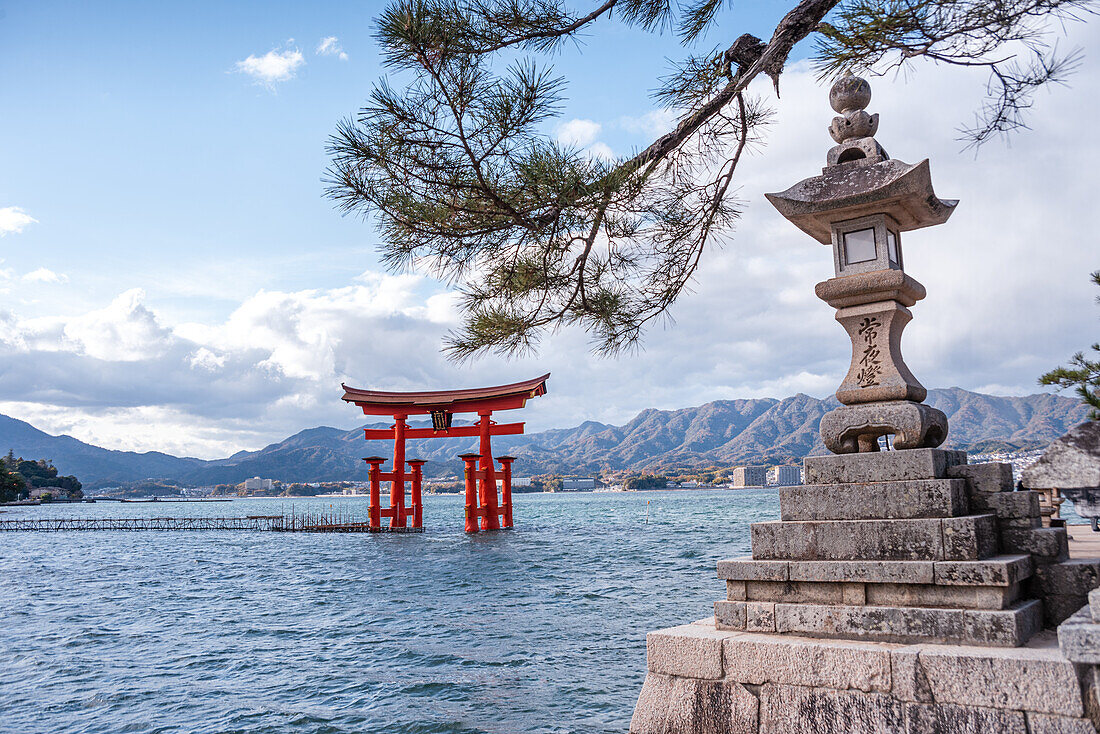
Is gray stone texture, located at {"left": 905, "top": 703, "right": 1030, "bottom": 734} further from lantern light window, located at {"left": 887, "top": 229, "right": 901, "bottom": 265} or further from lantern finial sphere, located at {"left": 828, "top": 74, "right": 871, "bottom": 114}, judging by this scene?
lantern finial sphere, located at {"left": 828, "top": 74, "right": 871, "bottom": 114}

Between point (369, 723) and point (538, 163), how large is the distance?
655 centimetres

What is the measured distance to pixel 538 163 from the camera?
4.03m

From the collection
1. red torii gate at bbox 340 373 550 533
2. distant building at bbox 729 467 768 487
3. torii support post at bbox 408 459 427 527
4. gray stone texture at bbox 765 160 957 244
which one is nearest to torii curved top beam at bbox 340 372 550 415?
red torii gate at bbox 340 373 550 533

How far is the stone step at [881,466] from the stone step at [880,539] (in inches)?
11.2

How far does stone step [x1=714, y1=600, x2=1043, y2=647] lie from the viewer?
3.30 metres

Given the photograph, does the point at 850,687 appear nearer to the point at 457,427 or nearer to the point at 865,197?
the point at 865,197

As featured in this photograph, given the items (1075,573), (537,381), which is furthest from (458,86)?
(537,381)

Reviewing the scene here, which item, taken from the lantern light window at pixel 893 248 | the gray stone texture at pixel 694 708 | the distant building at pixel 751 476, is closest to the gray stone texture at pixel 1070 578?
the gray stone texture at pixel 694 708

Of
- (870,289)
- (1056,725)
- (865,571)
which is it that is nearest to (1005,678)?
(1056,725)

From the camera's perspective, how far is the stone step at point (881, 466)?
12.7 ft

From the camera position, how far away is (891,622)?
11.6 ft

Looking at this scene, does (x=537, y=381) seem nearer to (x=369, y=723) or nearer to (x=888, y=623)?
(x=369, y=723)

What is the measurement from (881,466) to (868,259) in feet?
4.33

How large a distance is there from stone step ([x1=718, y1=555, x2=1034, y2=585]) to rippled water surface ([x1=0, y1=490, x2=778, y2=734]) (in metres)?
3.84
